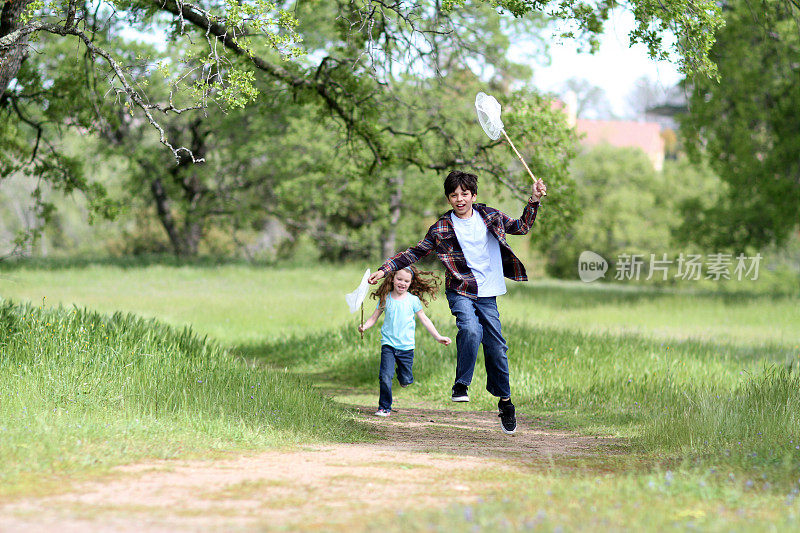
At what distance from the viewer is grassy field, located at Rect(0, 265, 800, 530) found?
182 inches

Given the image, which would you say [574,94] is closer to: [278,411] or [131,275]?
[131,275]

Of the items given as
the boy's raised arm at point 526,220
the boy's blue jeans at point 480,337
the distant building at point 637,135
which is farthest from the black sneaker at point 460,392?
the distant building at point 637,135

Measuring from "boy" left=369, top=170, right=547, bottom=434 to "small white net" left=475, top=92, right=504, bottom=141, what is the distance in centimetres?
75

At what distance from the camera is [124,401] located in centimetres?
708

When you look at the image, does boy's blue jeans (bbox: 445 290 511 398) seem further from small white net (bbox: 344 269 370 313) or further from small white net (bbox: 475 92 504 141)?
small white net (bbox: 475 92 504 141)

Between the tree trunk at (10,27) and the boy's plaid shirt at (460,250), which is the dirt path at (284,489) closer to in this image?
the boy's plaid shirt at (460,250)

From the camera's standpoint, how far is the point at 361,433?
754cm

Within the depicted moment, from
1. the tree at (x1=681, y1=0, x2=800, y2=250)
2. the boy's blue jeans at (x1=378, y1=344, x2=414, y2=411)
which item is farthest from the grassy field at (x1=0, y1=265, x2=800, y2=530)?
the tree at (x1=681, y1=0, x2=800, y2=250)

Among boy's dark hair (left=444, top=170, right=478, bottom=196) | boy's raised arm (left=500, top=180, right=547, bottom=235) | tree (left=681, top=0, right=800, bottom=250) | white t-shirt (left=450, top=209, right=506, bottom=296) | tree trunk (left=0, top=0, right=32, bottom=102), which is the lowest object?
white t-shirt (left=450, top=209, right=506, bottom=296)

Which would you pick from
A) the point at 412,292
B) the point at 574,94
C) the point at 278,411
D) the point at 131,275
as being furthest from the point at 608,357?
the point at 574,94

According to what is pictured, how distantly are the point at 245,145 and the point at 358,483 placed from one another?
84.9 feet

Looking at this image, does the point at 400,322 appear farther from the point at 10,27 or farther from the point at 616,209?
the point at 616,209

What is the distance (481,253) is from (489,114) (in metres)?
1.40

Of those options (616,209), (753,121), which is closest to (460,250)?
(753,121)
